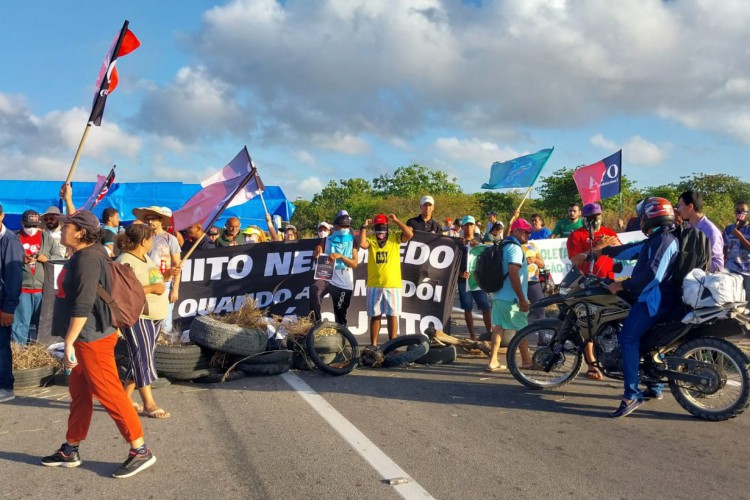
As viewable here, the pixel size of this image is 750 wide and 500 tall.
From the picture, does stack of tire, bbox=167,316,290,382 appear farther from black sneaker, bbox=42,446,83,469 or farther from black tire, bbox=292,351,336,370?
black sneaker, bbox=42,446,83,469

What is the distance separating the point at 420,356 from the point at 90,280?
4.75 meters

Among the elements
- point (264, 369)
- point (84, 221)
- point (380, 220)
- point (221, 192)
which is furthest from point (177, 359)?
point (380, 220)

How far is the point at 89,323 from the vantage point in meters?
4.69

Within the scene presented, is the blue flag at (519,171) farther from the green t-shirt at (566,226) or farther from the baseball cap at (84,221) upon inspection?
the baseball cap at (84,221)

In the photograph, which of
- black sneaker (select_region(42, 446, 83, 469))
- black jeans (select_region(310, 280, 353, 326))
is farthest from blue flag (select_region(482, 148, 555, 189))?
black sneaker (select_region(42, 446, 83, 469))

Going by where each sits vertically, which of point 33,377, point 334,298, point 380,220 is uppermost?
point 380,220

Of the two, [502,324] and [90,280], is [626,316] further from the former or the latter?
[90,280]

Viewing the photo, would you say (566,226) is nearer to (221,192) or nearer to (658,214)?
(658,214)

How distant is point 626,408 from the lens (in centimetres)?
604

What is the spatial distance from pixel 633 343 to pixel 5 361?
627cm

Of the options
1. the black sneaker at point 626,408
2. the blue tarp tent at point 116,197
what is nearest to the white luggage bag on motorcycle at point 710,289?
the black sneaker at point 626,408

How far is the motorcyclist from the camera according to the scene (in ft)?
20.0

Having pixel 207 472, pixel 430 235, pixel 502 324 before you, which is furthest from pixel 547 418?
pixel 430 235

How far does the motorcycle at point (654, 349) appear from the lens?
5.87 m
